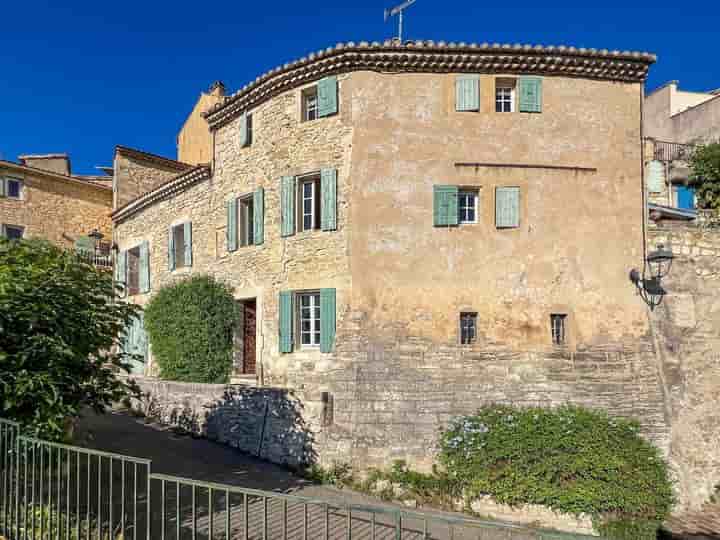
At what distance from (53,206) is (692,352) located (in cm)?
2603

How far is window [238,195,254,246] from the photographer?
1465cm

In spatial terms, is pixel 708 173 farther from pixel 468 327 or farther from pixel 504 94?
pixel 468 327

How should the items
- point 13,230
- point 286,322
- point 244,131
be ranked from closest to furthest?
point 286,322 < point 244,131 < point 13,230

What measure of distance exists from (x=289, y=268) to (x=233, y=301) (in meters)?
2.50

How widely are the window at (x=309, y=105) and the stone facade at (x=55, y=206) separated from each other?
56.1 feet

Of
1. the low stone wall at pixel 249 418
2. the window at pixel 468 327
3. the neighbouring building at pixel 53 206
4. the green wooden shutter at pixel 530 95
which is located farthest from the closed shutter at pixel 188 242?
the green wooden shutter at pixel 530 95

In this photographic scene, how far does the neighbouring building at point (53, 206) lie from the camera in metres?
24.6

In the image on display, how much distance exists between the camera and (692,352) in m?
12.4

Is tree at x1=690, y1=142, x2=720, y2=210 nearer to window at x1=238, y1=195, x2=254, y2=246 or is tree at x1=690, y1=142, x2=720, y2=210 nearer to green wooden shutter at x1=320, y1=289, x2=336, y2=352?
green wooden shutter at x1=320, y1=289, x2=336, y2=352

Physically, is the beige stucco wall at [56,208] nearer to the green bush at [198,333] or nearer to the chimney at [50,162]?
the chimney at [50,162]

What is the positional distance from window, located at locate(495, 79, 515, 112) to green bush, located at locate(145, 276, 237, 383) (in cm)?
821

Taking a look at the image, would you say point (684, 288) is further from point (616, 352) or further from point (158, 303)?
point (158, 303)

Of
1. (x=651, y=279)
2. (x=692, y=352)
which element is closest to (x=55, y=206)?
(x=651, y=279)

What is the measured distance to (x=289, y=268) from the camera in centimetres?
1299
